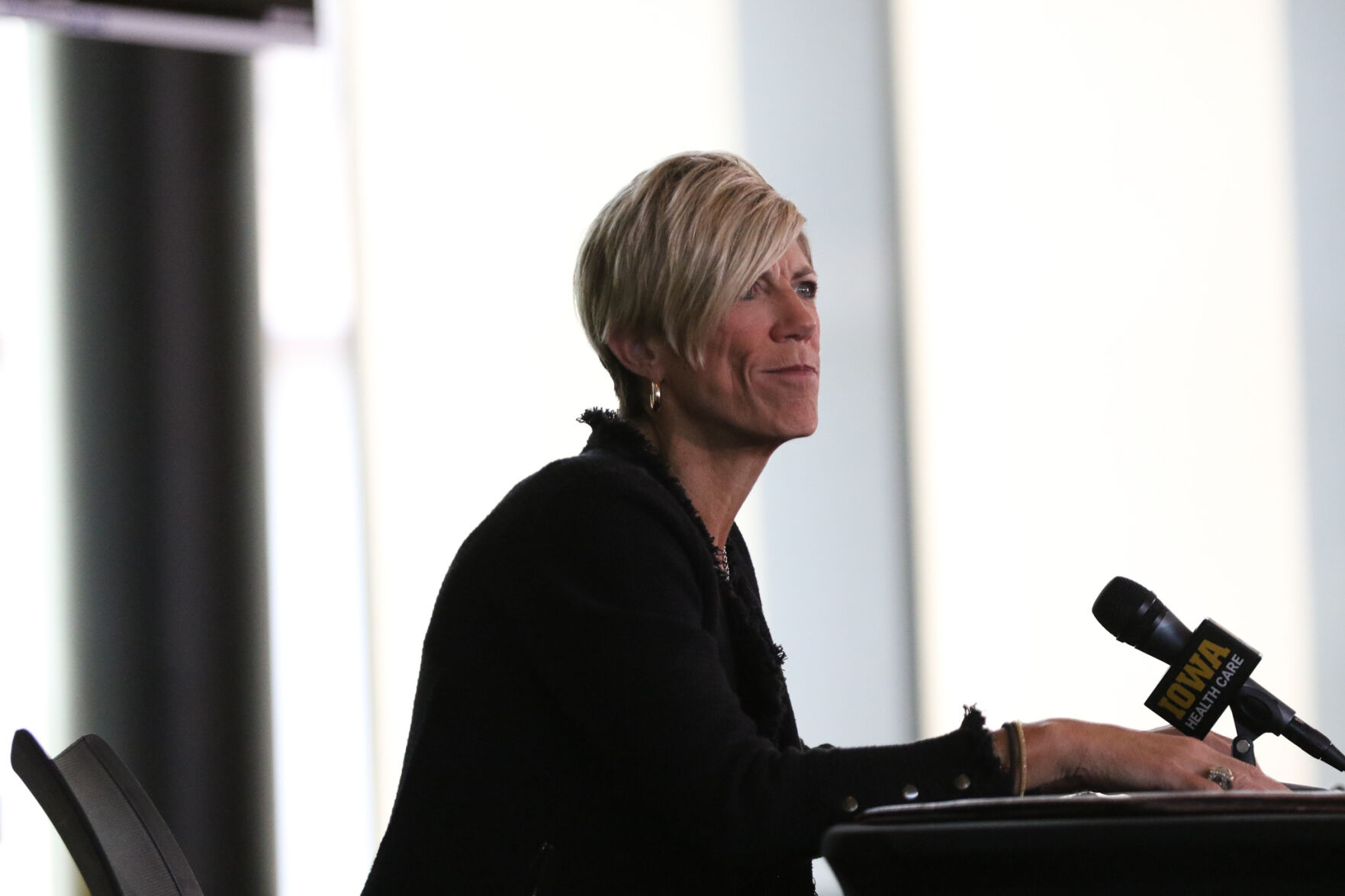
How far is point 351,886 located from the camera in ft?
9.13

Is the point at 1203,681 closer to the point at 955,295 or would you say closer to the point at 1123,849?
the point at 1123,849

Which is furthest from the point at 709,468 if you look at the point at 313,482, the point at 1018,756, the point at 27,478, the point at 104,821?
the point at 27,478

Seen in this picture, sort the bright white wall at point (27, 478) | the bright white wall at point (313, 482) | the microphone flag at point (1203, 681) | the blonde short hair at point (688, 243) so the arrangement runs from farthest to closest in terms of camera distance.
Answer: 1. the bright white wall at point (313, 482)
2. the bright white wall at point (27, 478)
3. the blonde short hair at point (688, 243)
4. the microphone flag at point (1203, 681)

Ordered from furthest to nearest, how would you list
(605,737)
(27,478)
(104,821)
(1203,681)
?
(27,478), (1203,681), (605,737), (104,821)

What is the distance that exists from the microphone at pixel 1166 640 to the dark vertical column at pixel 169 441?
77.9 inches

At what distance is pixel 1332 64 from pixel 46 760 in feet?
10.5

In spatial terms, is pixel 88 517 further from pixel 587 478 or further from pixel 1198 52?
pixel 1198 52

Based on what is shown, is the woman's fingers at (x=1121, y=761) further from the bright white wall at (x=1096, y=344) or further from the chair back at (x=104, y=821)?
the bright white wall at (x=1096, y=344)

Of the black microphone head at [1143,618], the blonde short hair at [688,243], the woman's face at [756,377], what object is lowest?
the black microphone head at [1143,618]

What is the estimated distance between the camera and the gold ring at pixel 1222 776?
0.94 m

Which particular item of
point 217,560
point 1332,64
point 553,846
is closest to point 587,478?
point 553,846

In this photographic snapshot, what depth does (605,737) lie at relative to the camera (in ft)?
3.46

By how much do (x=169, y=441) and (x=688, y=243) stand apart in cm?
172

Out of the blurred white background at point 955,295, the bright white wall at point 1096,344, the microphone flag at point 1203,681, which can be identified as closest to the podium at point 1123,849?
the microphone flag at point 1203,681
